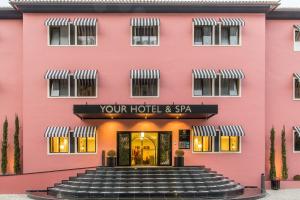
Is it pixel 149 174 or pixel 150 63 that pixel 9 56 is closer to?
pixel 150 63

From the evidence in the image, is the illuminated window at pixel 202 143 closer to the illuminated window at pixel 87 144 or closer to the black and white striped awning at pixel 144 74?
the black and white striped awning at pixel 144 74

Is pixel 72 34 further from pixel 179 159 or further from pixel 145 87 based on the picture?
pixel 179 159

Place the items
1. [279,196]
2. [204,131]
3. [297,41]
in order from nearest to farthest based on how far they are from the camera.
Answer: [279,196] < [204,131] < [297,41]

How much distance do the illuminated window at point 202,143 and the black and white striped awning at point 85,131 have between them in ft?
21.3

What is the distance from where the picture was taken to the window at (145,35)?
3725 centimetres

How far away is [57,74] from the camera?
36.4 meters

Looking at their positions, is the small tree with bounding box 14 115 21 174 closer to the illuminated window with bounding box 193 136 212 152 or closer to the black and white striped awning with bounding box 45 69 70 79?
the black and white striped awning with bounding box 45 69 70 79

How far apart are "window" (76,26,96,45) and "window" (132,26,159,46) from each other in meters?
2.57

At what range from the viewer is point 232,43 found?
37.5 metres

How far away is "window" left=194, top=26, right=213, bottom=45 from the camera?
1474 inches

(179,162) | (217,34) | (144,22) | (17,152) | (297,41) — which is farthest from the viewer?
(297,41)

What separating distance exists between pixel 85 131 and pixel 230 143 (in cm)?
932

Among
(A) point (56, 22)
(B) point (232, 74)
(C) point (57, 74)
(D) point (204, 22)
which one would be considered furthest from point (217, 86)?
(A) point (56, 22)

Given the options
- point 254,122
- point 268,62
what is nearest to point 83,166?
point 254,122
